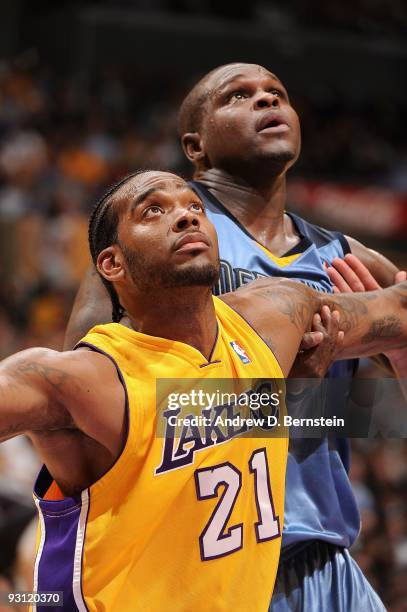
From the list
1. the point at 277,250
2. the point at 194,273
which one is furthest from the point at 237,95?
the point at 194,273

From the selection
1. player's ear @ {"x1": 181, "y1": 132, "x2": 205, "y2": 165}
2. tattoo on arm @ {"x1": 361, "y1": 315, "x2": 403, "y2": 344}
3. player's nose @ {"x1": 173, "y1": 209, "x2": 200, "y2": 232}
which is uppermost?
player's ear @ {"x1": 181, "y1": 132, "x2": 205, "y2": 165}

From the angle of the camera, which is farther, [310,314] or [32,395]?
[310,314]

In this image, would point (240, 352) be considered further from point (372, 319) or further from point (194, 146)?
point (194, 146)

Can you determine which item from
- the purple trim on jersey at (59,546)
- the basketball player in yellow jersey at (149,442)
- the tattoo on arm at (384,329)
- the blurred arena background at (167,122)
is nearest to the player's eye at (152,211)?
the basketball player in yellow jersey at (149,442)

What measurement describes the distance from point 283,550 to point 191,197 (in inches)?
46.4

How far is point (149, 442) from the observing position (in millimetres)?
2646

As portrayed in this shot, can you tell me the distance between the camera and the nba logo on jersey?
292cm

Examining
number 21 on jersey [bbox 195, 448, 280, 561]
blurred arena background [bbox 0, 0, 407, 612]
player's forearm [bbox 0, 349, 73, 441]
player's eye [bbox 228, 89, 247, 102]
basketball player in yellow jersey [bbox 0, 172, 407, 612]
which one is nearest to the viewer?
player's forearm [bbox 0, 349, 73, 441]

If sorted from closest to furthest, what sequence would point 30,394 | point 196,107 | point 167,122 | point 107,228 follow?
1. point 30,394
2. point 107,228
3. point 196,107
4. point 167,122

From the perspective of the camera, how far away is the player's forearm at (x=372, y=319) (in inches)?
131

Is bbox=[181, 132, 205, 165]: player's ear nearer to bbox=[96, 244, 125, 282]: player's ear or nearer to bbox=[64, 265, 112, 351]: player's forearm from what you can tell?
bbox=[64, 265, 112, 351]: player's forearm

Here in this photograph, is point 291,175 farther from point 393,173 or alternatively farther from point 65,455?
point 65,455

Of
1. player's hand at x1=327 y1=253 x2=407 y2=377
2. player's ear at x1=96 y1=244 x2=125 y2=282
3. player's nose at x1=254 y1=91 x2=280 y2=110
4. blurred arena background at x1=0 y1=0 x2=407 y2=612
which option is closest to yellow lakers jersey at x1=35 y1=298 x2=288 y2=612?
player's ear at x1=96 y1=244 x2=125 y2=282

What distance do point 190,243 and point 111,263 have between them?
0.91 feet
